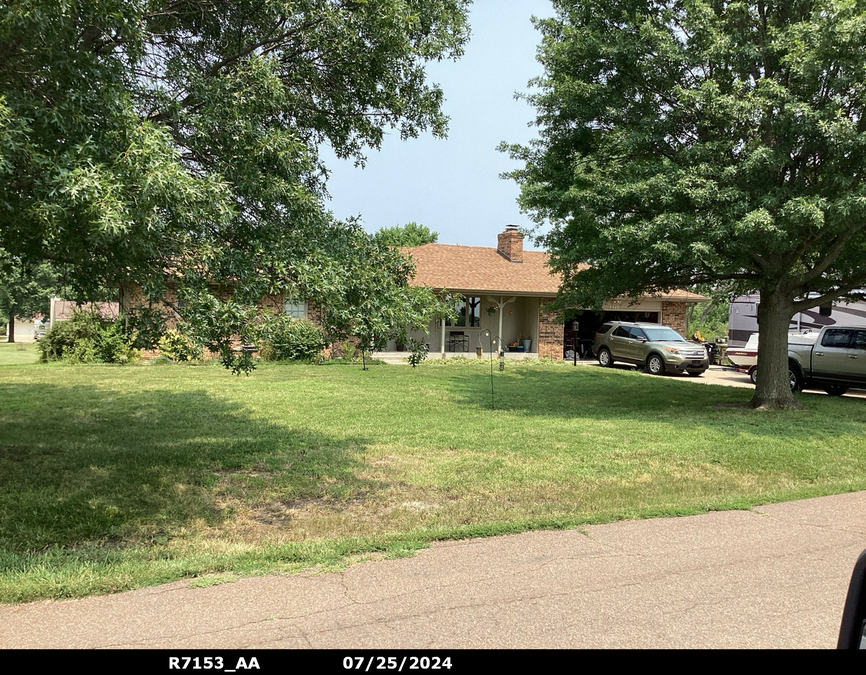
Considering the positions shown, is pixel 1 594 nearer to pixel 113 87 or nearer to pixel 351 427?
pixel 113 87

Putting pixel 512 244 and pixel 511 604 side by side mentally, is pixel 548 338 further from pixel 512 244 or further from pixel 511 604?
pixel 511 604

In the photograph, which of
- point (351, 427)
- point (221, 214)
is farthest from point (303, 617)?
point (351, 427)

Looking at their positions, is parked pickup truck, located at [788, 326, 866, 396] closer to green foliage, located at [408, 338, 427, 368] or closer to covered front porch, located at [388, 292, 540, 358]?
covered front porch, located at [388, 292, 540, 358]

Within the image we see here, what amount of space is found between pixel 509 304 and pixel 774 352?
1585 cm

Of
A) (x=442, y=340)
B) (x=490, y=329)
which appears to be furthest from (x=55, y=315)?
(x=490, y=329)

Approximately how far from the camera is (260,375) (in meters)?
18.3

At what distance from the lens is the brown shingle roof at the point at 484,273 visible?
26.4 metres

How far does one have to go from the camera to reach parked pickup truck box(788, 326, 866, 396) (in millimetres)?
16188

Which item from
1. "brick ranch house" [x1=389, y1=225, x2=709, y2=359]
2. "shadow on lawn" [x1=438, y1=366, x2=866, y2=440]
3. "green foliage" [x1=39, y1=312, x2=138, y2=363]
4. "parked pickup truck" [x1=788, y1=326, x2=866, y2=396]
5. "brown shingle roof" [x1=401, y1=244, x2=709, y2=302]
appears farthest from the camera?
"brick ranch house" [x1=389, y1=225, x2=709, y2=359]

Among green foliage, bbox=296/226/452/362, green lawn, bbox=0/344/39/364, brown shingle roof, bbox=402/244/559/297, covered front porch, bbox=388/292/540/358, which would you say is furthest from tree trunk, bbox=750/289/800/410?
green lawn, bbox=0/344/39/364

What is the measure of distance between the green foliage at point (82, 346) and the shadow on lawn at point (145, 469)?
30.9ft

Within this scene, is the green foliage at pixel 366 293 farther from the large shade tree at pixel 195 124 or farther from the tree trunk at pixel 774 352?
the tree trunk at pixel 774 352

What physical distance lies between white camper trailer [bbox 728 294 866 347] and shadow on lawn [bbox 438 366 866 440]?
17.5ft
